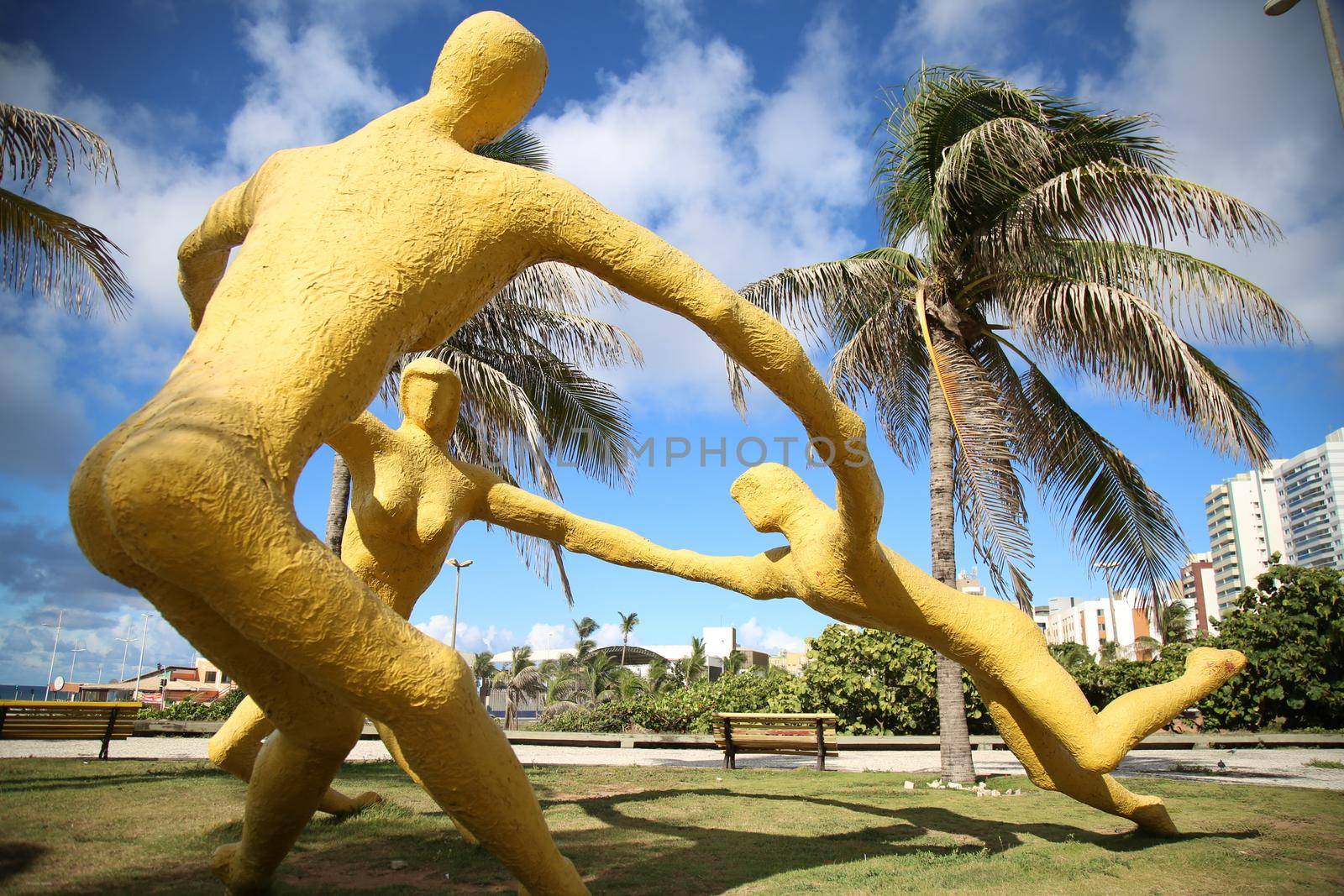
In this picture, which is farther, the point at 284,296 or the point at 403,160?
the point at 403,160

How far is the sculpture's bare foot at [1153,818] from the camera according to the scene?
4621mm

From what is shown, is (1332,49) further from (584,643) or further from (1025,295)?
(584,643)

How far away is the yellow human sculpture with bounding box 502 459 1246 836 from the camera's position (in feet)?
12.6

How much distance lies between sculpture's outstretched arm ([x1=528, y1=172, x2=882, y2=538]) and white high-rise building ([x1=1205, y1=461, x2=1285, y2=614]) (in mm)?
81007

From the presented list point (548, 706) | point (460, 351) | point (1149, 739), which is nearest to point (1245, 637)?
point (1149, 739)

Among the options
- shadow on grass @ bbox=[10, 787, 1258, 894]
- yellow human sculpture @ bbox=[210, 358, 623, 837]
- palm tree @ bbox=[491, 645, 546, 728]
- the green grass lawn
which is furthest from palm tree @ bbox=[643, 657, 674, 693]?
yellow human sculpture @ bbox=[210, 358, 623, 837]

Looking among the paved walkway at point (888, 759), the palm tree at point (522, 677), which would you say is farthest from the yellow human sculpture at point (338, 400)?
the palm tree at point (522, 677)

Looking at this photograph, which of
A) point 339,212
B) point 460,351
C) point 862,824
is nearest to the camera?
point 339,212

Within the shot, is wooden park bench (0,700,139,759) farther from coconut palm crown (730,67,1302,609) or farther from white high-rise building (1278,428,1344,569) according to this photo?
white high-rise building (1278,428,1344,569)

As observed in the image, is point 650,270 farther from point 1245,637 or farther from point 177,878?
point 1245,637

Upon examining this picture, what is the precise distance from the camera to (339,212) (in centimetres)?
254

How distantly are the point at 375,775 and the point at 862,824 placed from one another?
4.76 meters

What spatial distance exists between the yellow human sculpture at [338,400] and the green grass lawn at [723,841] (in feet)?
3.80

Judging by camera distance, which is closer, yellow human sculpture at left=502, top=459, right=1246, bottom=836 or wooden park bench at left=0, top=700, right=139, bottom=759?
yellow human sculpture at left=502, top=459, right=1246, bottom=836
